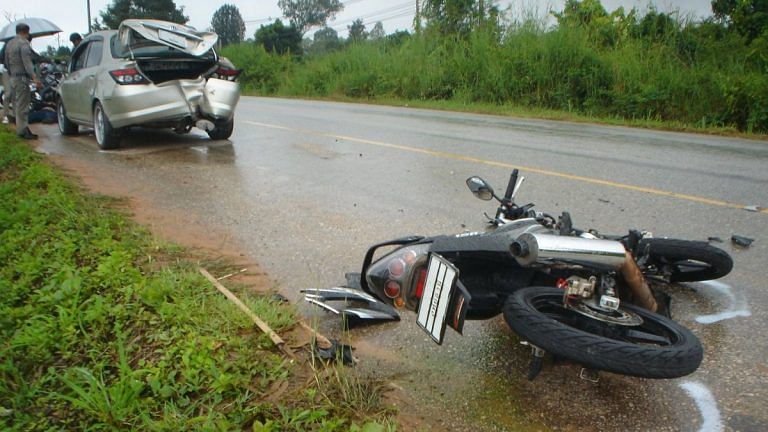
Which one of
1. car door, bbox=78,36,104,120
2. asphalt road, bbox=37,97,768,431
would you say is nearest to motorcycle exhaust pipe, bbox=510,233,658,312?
asphalt road, bbox=37,97,768,431

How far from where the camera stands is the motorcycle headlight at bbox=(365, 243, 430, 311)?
2760 millimetres

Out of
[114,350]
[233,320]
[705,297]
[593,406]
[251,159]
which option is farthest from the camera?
[251,159]

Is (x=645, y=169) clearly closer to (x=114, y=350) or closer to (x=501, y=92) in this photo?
(x=114, y=350)

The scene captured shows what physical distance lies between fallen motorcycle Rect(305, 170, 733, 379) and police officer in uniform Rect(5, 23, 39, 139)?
9.17 metres

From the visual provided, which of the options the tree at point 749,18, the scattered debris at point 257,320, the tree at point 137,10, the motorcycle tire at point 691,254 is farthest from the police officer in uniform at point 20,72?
the tree at point 137,10

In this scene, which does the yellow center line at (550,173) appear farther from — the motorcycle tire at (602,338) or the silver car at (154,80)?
the motorcycle tire at (602,338)

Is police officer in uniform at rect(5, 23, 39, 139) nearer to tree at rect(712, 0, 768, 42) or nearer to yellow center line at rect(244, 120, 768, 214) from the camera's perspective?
yellow center line at rect(244, 120, 768, 214)

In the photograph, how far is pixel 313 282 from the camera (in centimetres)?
396

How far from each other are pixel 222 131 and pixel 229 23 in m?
79.3

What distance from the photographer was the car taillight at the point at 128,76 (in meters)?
8.57

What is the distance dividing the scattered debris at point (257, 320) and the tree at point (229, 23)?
8352cm

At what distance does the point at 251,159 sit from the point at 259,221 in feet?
10.8

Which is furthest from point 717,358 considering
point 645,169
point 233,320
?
point 645,169

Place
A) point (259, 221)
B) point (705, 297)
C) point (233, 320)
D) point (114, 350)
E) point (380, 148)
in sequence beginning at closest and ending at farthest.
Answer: point (114, 350) → point (233, 320) → point (705, 297) → point (259, 221) → point (380, 148)
